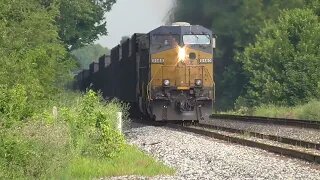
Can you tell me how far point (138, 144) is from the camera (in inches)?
644

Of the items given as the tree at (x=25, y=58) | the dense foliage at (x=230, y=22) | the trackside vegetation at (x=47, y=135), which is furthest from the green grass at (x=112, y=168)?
the dense foliage at (x=230, y=22)

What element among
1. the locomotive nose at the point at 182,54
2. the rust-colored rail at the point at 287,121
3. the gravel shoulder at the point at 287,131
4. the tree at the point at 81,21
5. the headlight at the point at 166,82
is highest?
the tree at the point at 81,21

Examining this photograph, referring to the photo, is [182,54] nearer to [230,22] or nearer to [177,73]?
[177,73]

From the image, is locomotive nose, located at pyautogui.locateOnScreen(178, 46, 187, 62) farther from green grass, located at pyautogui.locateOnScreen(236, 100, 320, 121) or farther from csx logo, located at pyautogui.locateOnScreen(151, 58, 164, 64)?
green grass, located at pyautogui.locateOnScreen(236, 100, 320, 121)

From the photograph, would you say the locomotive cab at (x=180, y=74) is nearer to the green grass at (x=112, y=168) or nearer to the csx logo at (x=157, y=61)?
the csx logo at (x=157, y=61)

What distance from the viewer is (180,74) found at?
22672mm

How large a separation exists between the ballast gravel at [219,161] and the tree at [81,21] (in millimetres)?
23128

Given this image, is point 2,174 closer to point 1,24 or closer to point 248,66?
point 1,24

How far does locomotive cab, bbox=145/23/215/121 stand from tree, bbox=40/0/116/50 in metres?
15.8

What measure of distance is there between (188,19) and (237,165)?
121ft

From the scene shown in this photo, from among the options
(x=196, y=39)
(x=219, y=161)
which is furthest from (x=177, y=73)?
(x=219, y=161)

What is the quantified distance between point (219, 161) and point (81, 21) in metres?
31.1

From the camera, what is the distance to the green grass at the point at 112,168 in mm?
10305

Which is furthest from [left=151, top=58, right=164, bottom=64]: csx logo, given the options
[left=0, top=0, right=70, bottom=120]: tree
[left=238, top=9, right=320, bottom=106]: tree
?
[left=238, top=9, right=320, bottom=106]: tree
